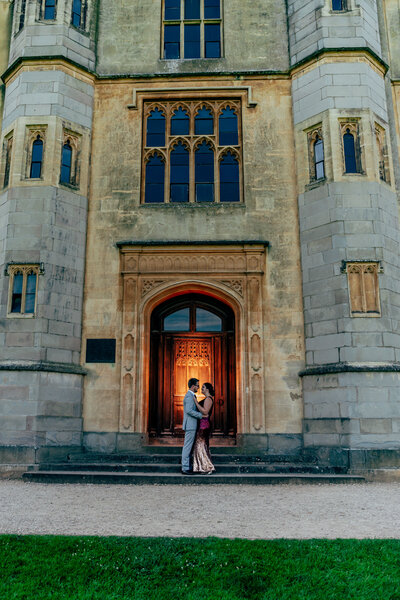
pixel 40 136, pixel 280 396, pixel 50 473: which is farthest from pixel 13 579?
pixel 40 136

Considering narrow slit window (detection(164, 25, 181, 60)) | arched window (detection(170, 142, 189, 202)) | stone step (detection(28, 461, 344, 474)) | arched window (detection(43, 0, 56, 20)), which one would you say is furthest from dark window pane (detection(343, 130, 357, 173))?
arched window (detection(43, 0, 56, 20))

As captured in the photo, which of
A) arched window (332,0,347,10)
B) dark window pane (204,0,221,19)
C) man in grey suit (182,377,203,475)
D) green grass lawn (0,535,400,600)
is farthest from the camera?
dark window pane (204,0,221,19)

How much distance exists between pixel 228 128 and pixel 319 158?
2.62m

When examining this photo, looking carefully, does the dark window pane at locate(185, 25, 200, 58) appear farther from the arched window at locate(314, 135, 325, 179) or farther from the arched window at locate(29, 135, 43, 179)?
the arched window at locate(29, 135, 43, 179)

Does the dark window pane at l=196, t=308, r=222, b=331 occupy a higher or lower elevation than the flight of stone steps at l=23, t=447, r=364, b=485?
higher

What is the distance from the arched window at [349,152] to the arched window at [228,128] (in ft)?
9.18

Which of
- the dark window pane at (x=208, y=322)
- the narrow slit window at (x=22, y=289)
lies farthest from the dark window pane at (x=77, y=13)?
the dark window pane at (x=208, y=322)

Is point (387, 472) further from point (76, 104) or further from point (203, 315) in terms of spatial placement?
point (76, 104)

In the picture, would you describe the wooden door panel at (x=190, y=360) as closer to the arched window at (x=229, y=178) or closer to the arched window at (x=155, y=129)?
the arched window at (x=229, y=178)

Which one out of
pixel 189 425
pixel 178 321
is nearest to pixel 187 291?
pixel 178 321

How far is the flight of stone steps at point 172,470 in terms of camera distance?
30.9ft

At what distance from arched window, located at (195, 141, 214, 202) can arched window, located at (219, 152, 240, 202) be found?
257 mm

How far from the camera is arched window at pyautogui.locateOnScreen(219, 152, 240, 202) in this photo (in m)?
13.6

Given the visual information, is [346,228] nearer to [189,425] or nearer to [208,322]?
[208,322]
